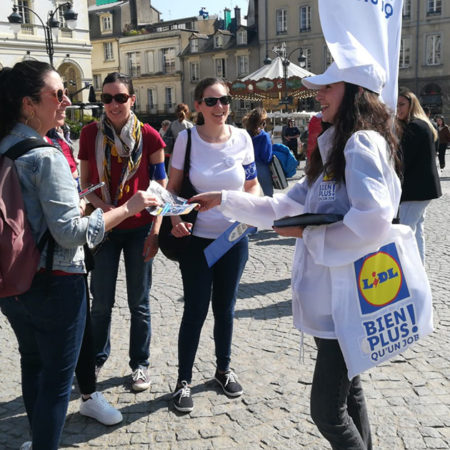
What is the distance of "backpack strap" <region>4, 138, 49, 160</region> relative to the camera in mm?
2057

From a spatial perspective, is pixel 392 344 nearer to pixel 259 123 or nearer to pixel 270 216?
pixel 270 216

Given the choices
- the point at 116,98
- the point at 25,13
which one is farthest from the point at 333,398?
the point at 25,13

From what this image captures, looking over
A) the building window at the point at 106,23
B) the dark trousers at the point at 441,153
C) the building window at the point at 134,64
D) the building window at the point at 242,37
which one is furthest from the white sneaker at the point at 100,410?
the building window at the point at 106,23

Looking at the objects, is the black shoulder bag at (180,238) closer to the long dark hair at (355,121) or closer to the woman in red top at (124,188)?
the woman in red top at (124,188)

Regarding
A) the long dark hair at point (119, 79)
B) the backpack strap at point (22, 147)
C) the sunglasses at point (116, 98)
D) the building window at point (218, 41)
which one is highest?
the building window at point (218, 41)

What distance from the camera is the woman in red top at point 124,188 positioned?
3295 mm

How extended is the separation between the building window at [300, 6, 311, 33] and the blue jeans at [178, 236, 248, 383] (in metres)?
41.3

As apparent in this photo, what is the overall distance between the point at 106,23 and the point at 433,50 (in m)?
33.8

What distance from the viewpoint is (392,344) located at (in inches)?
82.1

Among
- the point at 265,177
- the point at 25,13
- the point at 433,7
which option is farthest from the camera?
the point at 433,7

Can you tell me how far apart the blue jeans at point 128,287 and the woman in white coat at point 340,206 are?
1430 mm

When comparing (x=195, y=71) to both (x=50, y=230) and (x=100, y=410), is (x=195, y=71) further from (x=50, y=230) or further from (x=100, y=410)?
(x=50, y=230)

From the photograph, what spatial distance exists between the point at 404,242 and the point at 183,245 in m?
1.39

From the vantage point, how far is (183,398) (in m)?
3.16
